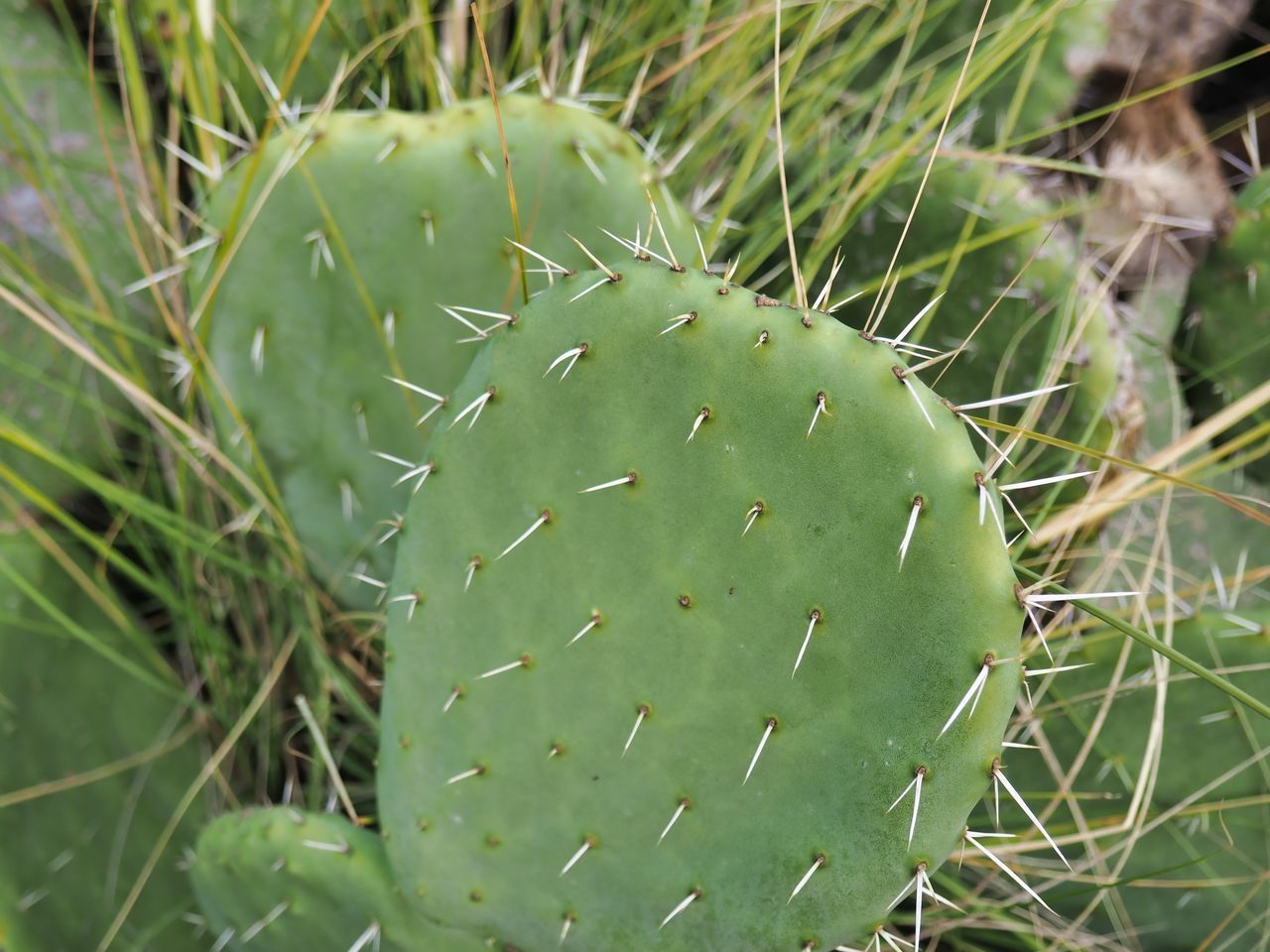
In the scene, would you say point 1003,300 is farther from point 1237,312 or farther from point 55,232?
point 55,232

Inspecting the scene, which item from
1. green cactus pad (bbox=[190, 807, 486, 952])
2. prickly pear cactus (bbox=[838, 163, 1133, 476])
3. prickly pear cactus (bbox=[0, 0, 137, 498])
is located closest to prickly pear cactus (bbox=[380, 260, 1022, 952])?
green cactus pad (bbox=[190, 807, 486, 952])

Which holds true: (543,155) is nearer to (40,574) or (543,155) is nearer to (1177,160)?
(40,574)

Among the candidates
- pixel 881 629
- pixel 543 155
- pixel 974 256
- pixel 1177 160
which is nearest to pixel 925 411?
pixel 881 629

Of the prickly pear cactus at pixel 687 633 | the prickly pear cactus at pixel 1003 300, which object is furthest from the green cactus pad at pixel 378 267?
the prickly pear cactus at pixel 1003 300

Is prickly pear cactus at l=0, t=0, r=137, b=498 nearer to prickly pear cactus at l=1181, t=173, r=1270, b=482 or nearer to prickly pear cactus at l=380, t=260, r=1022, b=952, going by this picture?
prickly pear cactus at l=380, t=260, r=1022, b=952

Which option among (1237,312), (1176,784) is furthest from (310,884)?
(1237,312)

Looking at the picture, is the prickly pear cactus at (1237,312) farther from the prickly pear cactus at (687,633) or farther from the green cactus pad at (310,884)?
the green cactus pad at (310,884)

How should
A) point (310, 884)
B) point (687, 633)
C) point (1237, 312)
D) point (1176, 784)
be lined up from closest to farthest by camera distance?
point (687, 633)
point (310, 884)
point (1176, 784)
point (1237, 312)

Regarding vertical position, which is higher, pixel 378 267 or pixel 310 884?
pixel 378 267
